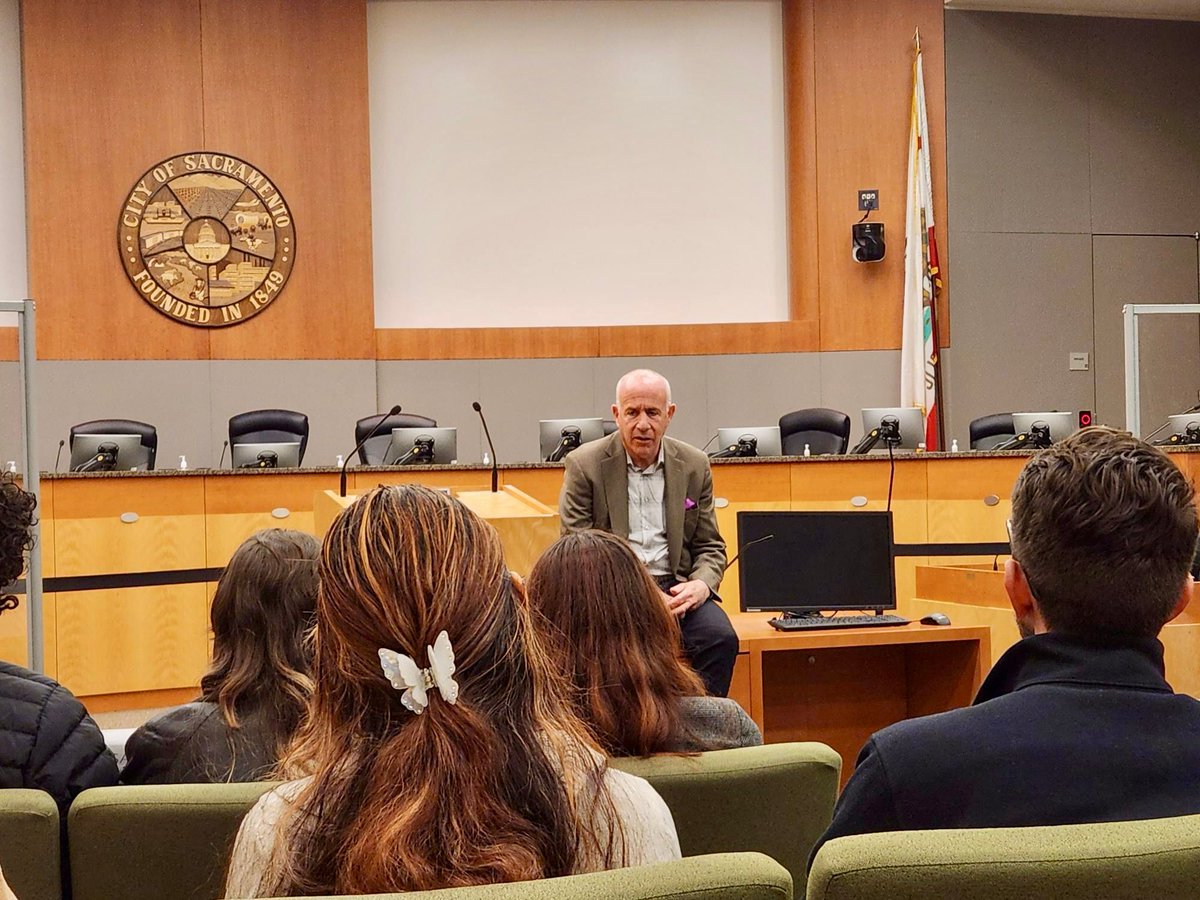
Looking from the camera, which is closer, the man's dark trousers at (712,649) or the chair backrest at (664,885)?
the chair backrest at (664,885)

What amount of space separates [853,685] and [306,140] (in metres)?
6.23

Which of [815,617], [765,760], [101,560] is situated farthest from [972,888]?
[101,560]

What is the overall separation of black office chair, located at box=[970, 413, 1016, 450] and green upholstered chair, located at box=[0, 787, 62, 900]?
21.2 feet

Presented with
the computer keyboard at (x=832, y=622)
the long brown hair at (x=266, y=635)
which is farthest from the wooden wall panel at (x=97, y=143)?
the long brown hair at (x=266, y=635)

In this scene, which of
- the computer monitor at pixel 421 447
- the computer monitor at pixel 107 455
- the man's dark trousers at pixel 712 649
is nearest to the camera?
the man's dark trousers at pixel 712 649

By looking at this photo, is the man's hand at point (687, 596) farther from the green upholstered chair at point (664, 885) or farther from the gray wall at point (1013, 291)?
the gray wall at point (1013, 291)

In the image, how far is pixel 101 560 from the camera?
228 inches

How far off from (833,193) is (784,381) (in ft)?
4.74

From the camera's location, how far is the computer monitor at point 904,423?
7.09 m

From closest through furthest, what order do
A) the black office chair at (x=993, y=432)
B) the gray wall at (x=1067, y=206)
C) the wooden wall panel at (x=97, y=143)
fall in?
the black office chair at (x=993, y=432) → the wooden wall panel at (x=97, y=143) → the gray wall at (x=1067, y=206)

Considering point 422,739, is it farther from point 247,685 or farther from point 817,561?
point 817,561

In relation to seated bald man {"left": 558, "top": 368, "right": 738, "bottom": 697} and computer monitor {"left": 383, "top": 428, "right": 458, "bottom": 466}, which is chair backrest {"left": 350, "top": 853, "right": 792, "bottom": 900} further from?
computer monitor {"left": 383, "top": 428, "right": 458, "bottom": 466}

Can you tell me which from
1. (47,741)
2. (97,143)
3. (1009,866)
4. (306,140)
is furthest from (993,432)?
(1009,866)

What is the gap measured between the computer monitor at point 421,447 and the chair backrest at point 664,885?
5.52 meters
